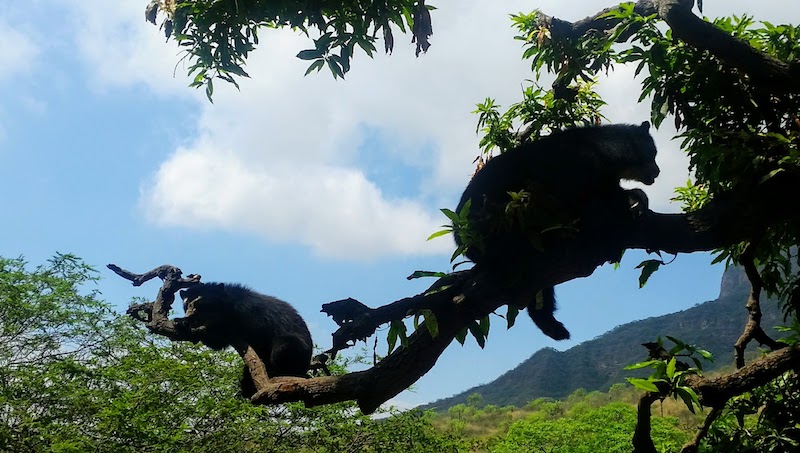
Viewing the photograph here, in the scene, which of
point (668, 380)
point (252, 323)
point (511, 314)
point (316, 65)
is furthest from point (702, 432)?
point (252, 323)

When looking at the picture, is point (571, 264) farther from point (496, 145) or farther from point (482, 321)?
point (496, 145)

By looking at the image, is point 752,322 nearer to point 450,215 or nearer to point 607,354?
point 450,215

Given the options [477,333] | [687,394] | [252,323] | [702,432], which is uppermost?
[252,323]

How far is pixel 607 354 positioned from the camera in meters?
35.4

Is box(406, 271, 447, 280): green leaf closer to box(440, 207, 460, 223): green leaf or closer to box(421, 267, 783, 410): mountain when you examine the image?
box(440, 207, 460, 223): green leaf

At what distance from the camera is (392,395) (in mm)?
2330

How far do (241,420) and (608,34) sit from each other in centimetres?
580

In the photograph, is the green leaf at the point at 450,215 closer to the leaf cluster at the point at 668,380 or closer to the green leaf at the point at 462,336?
the green leaf at the point at 462,336

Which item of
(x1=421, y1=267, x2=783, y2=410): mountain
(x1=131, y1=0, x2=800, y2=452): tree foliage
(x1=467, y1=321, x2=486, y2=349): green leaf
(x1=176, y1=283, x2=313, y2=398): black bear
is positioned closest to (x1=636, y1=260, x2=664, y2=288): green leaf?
(x1=131, y1=0, x2=800, y2=452): tree foliage

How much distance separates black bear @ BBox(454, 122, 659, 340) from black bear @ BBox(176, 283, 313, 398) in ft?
7.86

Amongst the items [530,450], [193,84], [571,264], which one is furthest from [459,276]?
[530,450]

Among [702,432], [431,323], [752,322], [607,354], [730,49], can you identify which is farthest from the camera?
[607,354]

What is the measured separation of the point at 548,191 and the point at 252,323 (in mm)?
3761

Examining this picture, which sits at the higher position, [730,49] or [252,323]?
[252,323]
